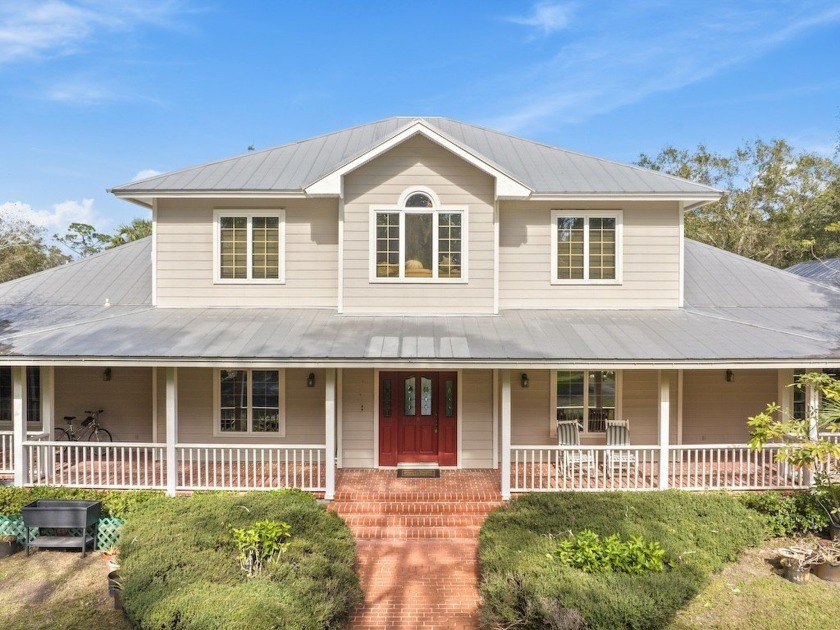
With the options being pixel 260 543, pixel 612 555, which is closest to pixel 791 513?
pixel 612 555

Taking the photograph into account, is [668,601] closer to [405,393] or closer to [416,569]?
[416,569]

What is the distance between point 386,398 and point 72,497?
6.49m

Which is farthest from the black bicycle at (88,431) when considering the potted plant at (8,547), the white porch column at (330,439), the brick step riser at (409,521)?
the brick step riser at (409,521)

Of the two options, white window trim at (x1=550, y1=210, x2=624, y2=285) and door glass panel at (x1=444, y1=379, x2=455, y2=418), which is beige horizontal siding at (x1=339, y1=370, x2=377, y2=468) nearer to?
door glass panel at (x1=444, y1=379, x2=455, y2=418)

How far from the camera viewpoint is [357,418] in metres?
12.1

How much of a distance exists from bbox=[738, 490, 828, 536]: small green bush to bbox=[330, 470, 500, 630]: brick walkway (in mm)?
4973

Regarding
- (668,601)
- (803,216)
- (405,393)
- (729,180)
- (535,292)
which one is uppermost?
(729,180)

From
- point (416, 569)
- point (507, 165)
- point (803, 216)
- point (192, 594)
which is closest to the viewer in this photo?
point (192, 594)

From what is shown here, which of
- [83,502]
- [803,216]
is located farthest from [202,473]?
[803,216]

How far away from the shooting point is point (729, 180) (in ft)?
115

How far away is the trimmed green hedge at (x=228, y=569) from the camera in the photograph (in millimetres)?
5746

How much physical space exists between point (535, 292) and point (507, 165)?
3672 mm

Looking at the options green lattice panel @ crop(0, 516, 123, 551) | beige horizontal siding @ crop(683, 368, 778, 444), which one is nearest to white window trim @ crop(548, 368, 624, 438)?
beige horizontal siding @ crop(683, 368, 778, 444)

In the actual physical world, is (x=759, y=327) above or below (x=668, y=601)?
above
